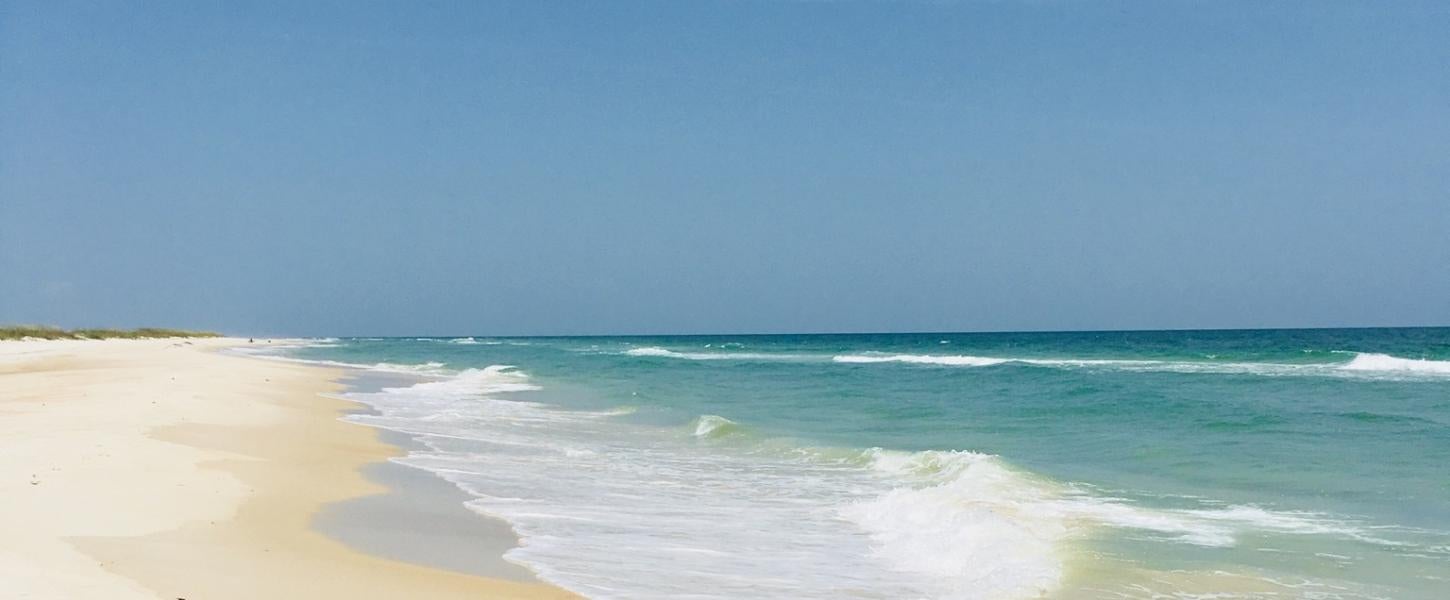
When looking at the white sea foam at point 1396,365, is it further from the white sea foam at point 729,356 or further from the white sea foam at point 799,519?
the white sea foam at point 799,519

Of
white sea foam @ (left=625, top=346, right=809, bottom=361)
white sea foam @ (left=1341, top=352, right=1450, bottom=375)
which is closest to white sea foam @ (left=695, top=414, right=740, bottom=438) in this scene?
white sea foam @ (left=1341, top=352, right=1450, bottom=375)

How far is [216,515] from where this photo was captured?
30.3ft

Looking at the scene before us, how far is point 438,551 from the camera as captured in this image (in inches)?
342

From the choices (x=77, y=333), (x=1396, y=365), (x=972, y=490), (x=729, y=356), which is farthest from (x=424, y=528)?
(x=77, y=333)

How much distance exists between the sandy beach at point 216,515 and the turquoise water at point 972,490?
0.84 m

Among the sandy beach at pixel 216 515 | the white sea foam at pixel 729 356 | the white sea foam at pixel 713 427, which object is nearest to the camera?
the sandy beach at pixel 216 515

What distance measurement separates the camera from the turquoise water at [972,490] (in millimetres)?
8227

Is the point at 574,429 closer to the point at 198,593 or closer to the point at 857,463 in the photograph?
the point at 857,463

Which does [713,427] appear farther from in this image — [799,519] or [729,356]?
[729,356]

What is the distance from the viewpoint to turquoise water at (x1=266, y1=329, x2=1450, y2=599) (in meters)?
8.23

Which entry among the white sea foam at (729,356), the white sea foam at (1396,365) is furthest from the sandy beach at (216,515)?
the white sea foam at (729,356)

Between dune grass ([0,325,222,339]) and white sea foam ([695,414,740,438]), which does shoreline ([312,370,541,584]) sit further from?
dune grass ([0,325,222,339])

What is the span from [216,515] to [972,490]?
7220mm

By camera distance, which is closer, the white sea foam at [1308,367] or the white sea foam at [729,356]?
the white sea foam at [1308,367]
